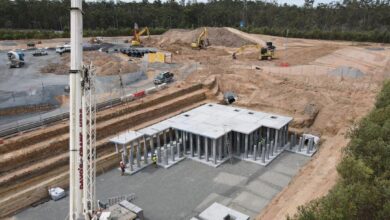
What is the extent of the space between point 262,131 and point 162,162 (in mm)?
9132

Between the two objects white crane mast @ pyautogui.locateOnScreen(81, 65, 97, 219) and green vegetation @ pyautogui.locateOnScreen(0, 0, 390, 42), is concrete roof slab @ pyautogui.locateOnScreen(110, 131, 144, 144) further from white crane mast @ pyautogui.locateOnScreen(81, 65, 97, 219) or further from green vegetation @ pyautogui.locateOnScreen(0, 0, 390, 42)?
green vegetation @ pyautogui.locateOnScreen(0, 0, 390, 42)

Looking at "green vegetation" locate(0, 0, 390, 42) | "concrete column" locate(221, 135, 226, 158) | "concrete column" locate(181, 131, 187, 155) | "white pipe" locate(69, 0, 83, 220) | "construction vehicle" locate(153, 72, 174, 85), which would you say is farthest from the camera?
"green vegetation" locate(0, 0, 390, 42)

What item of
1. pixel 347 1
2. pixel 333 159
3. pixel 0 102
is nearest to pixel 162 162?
pixel 333 159

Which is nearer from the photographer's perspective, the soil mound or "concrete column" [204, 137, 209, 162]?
"concrete column" [204, 137, 209, 162]

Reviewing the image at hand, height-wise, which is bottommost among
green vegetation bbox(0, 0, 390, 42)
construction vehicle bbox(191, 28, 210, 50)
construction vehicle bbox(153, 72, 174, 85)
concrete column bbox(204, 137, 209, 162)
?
concrete column bbox(204, 137, 209, 162)

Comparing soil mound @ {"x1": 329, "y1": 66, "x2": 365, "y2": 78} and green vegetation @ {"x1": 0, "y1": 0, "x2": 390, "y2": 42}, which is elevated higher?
green vegetation @ {"x1": 0, "y1": 0, "x2": 390, "y2": 42}

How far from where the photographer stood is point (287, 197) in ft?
65.4

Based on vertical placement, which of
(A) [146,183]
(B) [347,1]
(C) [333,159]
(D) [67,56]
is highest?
(B) [347,1]

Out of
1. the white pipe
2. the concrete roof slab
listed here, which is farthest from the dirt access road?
the concrete roof slab

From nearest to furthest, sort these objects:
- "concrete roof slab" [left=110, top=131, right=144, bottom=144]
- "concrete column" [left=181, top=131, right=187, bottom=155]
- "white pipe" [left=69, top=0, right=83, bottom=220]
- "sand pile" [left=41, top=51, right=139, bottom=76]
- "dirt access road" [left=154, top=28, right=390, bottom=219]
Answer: "white pipe" [left=69, top=0, right=83, bottom=220] < "dirt access road" [left=154, top=28, right=390, bottom=219] < "concrete roof slab" [left=110, top=131, right=144, bottom=144] < "concrete column" [left=181, top=131, right=187, bottom=155] < "sand pile" [left=41, top=51, right=139, bottom=76]

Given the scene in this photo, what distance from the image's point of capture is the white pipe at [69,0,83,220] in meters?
12.4

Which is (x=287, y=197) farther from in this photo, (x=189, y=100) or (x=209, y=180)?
(x=189, y=100)

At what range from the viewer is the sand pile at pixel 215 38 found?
66062 mm

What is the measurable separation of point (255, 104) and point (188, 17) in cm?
7304
